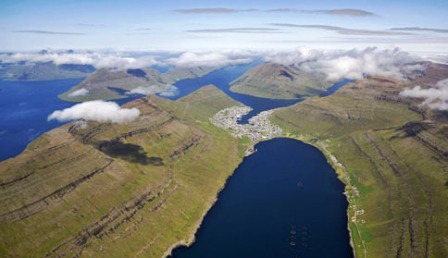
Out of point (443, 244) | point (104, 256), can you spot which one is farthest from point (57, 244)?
point (443, 244)

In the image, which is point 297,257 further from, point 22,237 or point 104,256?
point 22,237

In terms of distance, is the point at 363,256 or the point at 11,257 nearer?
the point at 11,257

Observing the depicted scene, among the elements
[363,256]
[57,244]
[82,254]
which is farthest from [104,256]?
[363,256]

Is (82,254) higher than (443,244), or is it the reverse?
(443,244)

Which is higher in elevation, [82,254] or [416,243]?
[416,243]

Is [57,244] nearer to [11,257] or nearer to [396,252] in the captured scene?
[11,257]

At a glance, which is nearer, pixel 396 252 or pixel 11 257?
pixel 11 257

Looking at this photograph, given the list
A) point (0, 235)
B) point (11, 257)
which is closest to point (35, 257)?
point (11, 257)
